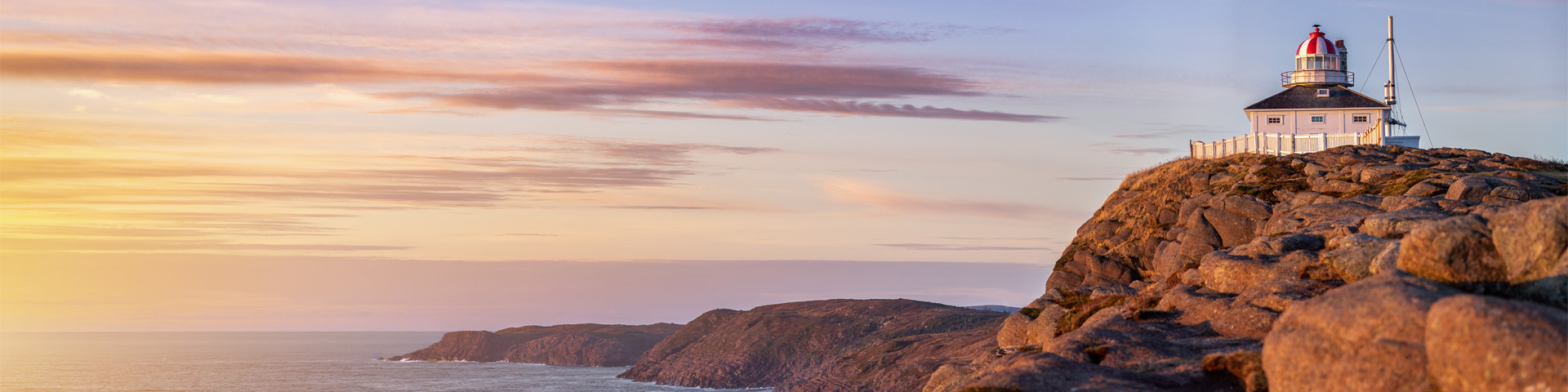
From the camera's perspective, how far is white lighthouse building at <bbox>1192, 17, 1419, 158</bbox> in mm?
69438

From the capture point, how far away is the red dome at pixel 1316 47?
8325 centimetres

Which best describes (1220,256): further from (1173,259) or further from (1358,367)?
(1173,259)

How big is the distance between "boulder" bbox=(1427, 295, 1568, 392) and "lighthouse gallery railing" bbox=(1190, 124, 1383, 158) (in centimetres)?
5462

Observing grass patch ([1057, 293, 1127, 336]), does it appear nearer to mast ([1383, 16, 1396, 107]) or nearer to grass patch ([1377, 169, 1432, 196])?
grass patch ([1377, 169, 1432, 196])

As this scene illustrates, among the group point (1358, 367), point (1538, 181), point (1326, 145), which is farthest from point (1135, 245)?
point (1358, 367)

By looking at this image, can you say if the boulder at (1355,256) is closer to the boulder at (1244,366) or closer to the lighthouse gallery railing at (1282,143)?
the boulder at (1244,366)

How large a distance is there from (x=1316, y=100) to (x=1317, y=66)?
5.15 metres

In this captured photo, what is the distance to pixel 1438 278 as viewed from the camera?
22406 millimetres

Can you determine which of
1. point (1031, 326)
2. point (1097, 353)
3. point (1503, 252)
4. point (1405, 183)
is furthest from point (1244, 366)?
point (1405, 183)

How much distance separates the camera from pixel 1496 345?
1623 centimetres

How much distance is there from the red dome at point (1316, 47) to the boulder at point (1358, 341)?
69.4 metres

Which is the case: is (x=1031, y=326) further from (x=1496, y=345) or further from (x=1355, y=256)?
(x=1496, y=345)

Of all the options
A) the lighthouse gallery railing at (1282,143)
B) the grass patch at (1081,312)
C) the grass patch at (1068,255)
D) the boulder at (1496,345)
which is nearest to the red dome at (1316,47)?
the lighthouse gallery railing at (1282,143)

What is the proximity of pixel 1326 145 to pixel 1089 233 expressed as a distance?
50.1 ft
